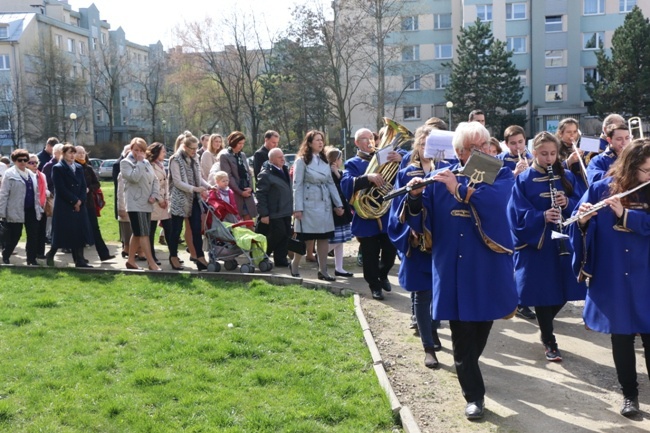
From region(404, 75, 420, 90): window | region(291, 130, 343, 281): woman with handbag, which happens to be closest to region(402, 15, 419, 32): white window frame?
region(404, 75, 420, 90): window

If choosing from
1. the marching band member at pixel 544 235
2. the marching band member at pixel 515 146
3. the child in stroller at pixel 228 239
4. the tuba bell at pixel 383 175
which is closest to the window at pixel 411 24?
the child in stroller at pixel 228 239

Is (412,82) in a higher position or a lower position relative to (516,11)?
lower

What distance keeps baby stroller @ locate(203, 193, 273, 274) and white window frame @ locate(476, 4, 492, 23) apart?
50.6m

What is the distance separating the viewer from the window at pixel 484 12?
186 feet

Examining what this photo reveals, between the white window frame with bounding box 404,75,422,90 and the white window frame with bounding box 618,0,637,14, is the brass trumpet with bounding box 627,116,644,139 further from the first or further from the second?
the white window frame with bounding box 618,0,637,14

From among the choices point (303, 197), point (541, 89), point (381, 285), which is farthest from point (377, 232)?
point (541, 89)

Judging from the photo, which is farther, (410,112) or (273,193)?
(410,112)

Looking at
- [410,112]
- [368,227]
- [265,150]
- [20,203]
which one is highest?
[410,112]

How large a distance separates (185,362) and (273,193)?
4.92 metres

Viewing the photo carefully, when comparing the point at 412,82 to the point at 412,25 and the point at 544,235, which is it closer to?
the point at 412,25

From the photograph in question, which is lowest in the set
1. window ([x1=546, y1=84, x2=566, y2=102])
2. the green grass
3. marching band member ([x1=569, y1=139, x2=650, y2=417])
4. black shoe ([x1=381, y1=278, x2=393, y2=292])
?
the green grass

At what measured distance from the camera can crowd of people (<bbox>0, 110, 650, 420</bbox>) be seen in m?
4.86

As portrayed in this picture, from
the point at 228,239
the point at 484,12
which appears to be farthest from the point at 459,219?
the point at 484,12

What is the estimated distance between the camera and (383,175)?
26.8ft
